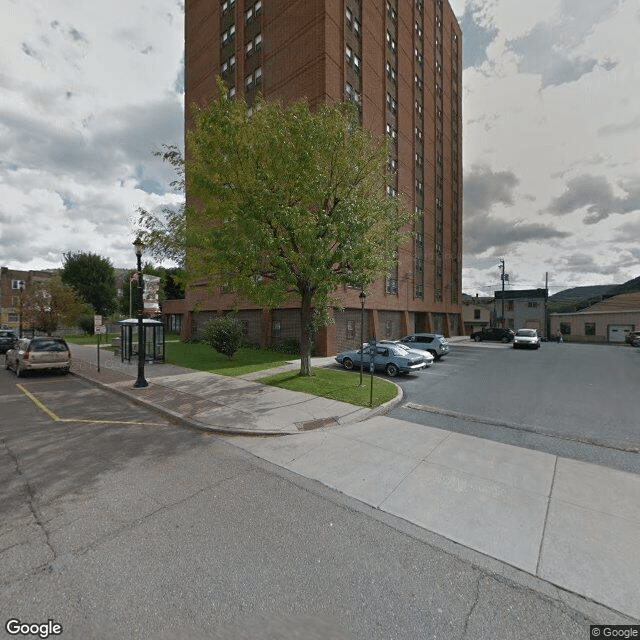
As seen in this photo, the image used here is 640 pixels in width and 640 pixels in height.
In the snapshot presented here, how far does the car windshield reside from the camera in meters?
13.5

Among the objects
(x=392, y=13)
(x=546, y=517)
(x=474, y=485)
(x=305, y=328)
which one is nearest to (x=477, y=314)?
(x=392, y=13)

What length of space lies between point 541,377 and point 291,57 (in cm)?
2521

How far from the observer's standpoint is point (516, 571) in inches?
125

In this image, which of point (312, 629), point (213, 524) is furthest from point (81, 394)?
point (312, 629)

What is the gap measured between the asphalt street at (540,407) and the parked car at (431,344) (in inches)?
113

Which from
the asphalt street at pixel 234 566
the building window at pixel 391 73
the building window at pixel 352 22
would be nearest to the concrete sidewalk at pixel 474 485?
the asphalt street at pixel 234 566

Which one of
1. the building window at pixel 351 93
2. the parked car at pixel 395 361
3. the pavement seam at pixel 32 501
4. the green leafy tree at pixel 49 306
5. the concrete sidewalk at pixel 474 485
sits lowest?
the concrete sidewalk at pixel 474 485

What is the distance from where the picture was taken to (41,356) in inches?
527

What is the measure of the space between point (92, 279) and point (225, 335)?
39.4 m

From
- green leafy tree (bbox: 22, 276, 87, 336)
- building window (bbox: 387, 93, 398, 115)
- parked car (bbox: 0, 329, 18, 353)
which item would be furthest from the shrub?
building window (bbox: 387, 93, 398, 115)

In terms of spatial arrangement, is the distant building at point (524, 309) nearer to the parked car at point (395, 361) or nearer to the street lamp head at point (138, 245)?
the parked car at point (395, 361)

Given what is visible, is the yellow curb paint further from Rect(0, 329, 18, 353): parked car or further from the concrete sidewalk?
Rect(0, 329, 18, 353): parked car

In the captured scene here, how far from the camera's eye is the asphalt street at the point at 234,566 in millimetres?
2570

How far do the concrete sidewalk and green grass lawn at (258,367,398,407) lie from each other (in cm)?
82
